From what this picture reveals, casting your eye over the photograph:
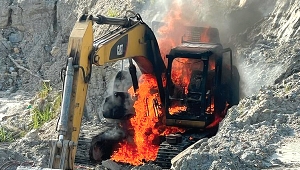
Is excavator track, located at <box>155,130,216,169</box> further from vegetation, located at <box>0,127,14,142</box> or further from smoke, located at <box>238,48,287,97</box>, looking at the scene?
vegetation, located at <box>0,127,14,142</box>

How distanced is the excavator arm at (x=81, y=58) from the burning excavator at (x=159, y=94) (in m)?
0.02

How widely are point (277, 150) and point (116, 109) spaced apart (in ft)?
17.7

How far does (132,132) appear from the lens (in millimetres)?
14055

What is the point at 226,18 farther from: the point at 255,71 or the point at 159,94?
the point at 159,94

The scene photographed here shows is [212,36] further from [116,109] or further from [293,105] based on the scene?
[293,105]

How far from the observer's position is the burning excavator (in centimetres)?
1255

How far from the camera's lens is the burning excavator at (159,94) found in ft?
41.2

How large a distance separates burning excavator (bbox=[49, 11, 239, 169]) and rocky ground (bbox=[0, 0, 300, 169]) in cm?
73

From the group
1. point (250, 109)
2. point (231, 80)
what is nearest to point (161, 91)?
point (231, 80)

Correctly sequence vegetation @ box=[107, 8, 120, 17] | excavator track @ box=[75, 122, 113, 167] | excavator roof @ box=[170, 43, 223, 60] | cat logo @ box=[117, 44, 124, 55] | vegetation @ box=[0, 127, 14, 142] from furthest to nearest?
1. vegetation @ box=[107, 8, 120, 17]
2. vegetation @ box=[0, 127, 14, 142]
3. excavator track @ box=[75, 122, 113, 167]
4. excavator roof @ box=[170, 43, 223, 60]
5. cat logo @ box=[117, 44, 124, 55]

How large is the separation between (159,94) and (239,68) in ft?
6.96

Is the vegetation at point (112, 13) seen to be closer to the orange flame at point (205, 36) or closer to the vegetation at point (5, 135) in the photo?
the orange flame at point (205, 36)

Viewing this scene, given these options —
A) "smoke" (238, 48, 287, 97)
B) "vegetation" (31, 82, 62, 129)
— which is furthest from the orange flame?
"vegetation" (31, 82, 62, 129)

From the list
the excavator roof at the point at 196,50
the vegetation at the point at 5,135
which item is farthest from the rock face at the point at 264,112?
the vegetation at the point at 5,135
